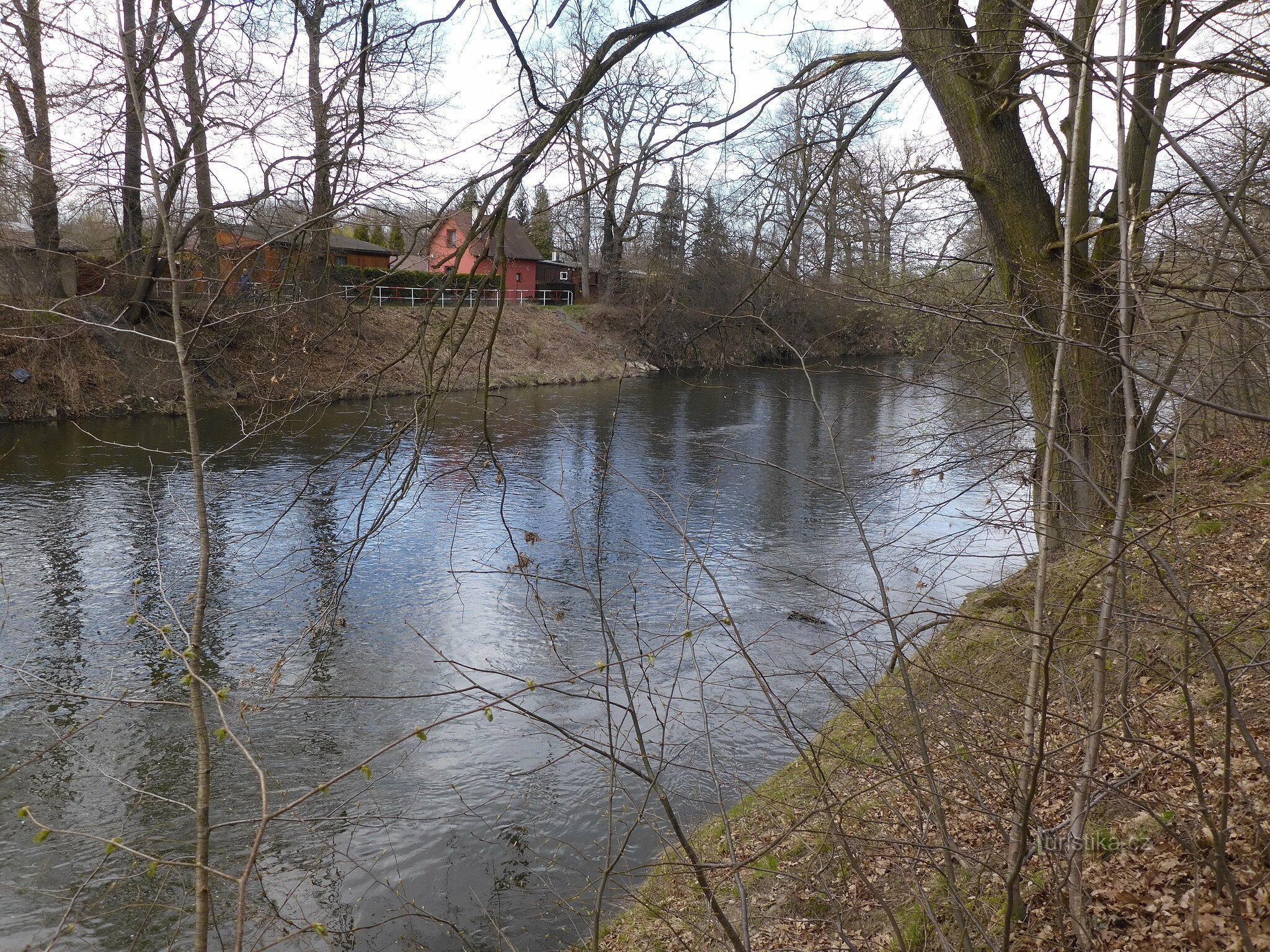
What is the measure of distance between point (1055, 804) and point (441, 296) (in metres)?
4.00

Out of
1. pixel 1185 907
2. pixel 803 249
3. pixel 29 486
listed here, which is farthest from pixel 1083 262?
pixel 29 486

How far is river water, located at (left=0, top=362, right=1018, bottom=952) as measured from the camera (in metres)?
4.86

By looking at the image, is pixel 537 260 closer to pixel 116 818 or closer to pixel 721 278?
pixel 721 278

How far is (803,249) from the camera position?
7.38 metres

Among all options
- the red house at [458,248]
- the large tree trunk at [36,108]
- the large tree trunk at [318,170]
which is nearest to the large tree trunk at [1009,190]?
the red house at [458,248]

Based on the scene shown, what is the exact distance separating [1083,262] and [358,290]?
468 centimetres

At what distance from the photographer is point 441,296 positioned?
13.9ft

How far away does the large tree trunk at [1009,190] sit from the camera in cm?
609

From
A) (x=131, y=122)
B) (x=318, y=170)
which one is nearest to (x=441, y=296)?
(x=318, y=170)

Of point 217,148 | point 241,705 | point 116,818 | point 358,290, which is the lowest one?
point 116,818

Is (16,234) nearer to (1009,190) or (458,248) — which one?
(458,248)

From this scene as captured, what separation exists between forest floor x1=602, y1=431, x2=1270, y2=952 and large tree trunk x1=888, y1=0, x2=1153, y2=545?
2.48 ft

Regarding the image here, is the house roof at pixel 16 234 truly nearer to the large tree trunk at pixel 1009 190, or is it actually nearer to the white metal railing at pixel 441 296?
the white metal railing at pixel 441 296

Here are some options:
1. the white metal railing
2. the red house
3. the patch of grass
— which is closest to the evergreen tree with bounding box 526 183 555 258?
the red house
